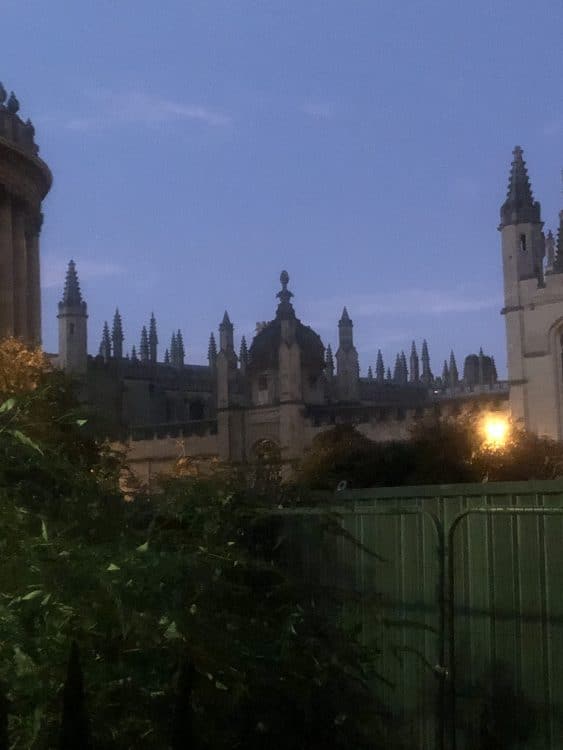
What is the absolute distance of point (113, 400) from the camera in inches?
2884

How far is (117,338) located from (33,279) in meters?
34.0

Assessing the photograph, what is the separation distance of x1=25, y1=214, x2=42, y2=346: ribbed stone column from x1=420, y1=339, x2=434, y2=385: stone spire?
51.3 meters

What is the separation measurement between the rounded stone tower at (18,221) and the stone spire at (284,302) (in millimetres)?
15188

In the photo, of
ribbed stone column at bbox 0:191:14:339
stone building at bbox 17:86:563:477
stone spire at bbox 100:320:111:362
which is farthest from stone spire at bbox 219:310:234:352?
ribbed stone column at bbox 0:191:14:339

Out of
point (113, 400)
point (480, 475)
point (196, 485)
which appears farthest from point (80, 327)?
point (196, 485)

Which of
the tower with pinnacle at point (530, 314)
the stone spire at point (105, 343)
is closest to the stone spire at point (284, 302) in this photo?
the tower with pinnacle at point (530, 314)

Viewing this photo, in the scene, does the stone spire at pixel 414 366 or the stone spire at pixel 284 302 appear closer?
the stone spire at pixel 284 302

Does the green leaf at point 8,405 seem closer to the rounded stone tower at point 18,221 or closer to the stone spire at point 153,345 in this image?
the rounded stone tower at point 18,221

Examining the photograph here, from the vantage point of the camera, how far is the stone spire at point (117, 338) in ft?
258

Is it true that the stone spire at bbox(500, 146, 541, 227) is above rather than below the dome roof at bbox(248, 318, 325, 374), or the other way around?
above

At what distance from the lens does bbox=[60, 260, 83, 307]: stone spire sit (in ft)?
228

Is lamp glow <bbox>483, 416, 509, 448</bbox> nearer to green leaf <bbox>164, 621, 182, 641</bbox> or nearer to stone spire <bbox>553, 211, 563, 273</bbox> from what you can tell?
stone spire <bbox>553, 211, 563, 273</bbox>

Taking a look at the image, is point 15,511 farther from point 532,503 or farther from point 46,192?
point 46,192

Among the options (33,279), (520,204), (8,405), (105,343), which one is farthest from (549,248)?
(8,405)
